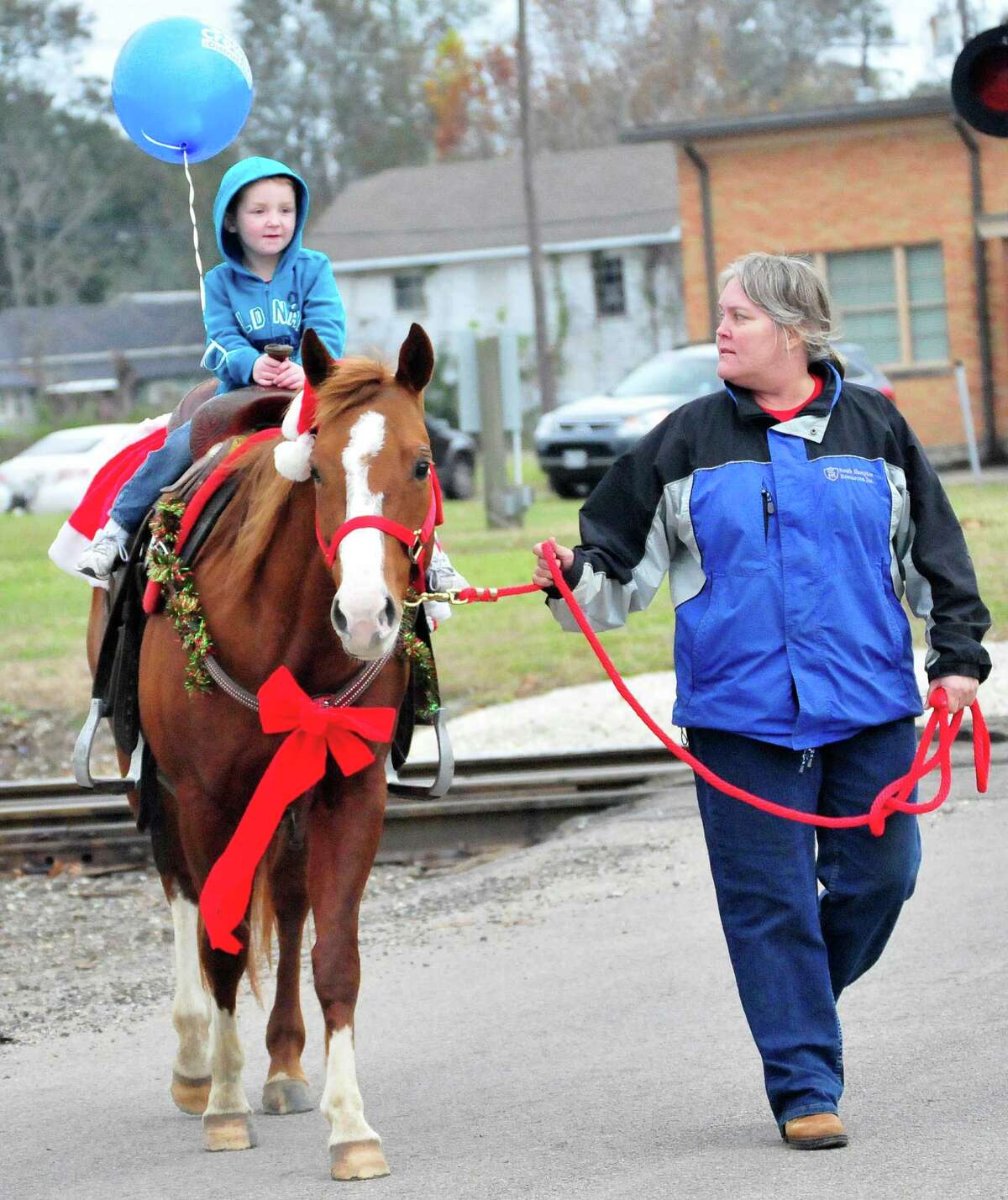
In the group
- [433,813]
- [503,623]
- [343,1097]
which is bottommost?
[503,623]

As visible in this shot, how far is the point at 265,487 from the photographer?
536cm

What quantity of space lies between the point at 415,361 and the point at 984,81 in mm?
3848

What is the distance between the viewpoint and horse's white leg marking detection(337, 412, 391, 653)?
4.40 metres

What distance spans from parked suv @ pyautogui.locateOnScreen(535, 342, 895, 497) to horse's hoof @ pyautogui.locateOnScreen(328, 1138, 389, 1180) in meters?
22.0

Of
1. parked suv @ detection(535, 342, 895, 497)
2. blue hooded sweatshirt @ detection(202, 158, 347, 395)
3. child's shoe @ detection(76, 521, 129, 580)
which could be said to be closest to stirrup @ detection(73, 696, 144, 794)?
child's shoe @ detection(76, 521, 129, 580)

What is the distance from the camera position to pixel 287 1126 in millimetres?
5711

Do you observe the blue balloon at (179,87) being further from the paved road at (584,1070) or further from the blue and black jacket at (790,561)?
the paved road at (584,1070)

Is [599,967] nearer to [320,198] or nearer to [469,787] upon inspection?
[469,787]

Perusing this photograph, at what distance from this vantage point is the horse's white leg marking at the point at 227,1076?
18.1 ft

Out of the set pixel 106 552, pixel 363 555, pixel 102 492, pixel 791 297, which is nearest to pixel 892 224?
pixel 102 492

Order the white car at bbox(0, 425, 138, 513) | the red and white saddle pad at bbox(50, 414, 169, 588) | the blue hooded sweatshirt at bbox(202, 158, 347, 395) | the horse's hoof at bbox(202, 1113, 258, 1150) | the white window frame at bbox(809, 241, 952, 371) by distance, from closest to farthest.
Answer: the horse's hoof at bbox(202, 1113, 258, 1150), the blue hooded sweatshirt at bbox(202, 158, 347, 395), the red and white saddle pad at bbox(50, 414, 169, 588), the white window frame at bbox(809, 241, 952, 371), the white car at bbox(0, 425, 138, 513)

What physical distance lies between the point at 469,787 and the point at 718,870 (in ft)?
17.3

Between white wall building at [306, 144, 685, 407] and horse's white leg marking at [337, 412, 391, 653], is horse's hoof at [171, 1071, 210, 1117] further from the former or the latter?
white wall building at [306, 144, 685, 407]

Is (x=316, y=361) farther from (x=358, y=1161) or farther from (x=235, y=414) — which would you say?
(x=358, y=1161)
